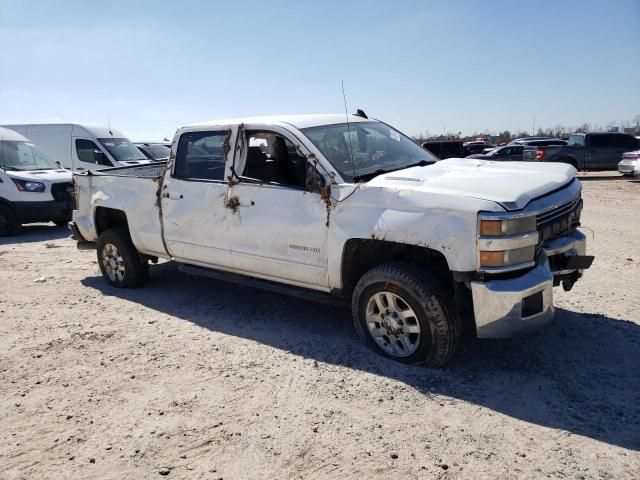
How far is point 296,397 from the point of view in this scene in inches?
147

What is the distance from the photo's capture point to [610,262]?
6.78 meters

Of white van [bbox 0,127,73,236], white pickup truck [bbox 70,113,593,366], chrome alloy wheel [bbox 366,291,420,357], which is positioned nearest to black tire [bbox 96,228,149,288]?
white pickup truck [bbox 70,113,593,366]

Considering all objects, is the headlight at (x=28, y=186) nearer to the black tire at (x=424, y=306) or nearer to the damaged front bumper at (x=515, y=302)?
the black tire at (x=424, y=306)

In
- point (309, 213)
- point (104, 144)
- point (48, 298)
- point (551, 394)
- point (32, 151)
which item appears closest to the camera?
point (551, 394)

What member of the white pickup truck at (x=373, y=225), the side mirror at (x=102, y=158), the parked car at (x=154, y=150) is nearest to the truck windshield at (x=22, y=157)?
the side mirror at (x=102, y=158)

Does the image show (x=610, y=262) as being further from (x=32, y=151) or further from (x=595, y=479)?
(x=32, y=151)

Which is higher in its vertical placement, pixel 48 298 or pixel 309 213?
pixel 309 213

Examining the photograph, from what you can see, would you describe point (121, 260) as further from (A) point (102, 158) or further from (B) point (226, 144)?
(A) point (102, 158)

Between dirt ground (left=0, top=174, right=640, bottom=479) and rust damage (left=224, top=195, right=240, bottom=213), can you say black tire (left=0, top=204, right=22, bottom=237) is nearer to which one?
dirt ground (left=0, top=174, right=640, bottom=479)

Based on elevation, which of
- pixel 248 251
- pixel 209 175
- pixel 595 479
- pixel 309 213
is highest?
pixel 209 175

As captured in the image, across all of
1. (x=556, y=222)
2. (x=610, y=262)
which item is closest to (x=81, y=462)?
(x=556, y=222)

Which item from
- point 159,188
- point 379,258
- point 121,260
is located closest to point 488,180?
point 379,258

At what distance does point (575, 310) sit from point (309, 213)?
2.72m

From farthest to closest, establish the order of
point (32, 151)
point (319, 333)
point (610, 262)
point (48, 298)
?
1. point (32, 151)
2. point (610, 262)
3. point (48, 298)
4. point (319, 333)
